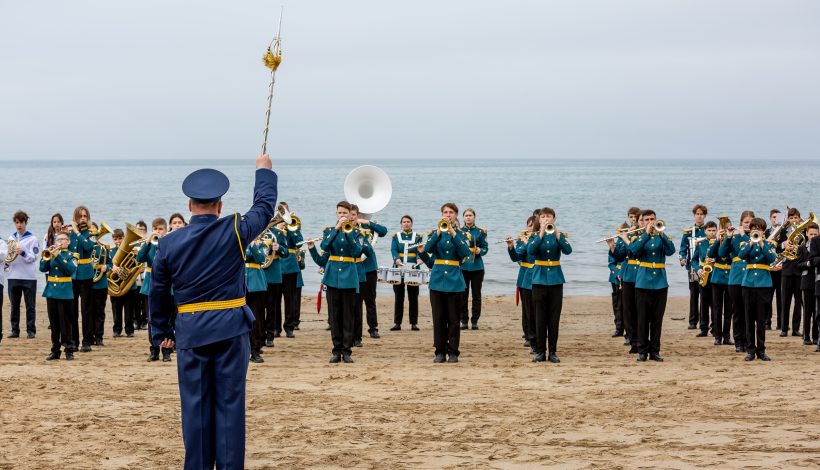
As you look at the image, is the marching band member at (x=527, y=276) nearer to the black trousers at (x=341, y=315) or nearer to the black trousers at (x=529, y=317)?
the black trousers at (x=529, y=317)

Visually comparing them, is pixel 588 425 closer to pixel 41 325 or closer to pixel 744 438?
pixel 744 438

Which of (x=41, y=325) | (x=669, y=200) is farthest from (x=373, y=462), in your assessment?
(x=669, y=200)

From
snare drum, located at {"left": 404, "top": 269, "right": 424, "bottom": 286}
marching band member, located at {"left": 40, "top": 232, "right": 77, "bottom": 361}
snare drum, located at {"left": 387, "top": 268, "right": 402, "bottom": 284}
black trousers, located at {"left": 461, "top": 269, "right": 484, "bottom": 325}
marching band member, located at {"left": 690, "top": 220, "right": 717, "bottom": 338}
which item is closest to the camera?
marching band member, located at {"left": 40, "top": 232, "right": 77, "bottom": 361}

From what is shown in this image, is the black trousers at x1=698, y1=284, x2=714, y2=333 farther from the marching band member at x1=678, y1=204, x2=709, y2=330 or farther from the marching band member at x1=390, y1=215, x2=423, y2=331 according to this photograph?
the marching band member at x1=390, y1=215, x2=423, y2=331

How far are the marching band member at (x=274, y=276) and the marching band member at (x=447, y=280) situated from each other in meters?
2.75

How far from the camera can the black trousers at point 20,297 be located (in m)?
15.9

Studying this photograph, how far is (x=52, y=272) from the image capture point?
13.4m

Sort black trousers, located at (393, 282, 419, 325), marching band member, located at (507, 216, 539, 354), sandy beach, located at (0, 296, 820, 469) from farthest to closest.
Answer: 1. black trousers, located at (393, 282, 419, 325)
2. marching band member, located at (507, 216, 539, 354)
3. sandy beach, located at (0, 296, 820, 469)

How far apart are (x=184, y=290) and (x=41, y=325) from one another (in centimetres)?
1251

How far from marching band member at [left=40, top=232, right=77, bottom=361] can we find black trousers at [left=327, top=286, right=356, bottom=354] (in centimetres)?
340

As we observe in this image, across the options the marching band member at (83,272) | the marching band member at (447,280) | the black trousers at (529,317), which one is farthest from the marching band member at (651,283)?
the marching band member at (83,272)

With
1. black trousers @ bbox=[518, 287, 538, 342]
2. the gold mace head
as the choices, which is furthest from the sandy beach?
the gold mace head

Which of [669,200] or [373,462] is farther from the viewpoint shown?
[669,200]

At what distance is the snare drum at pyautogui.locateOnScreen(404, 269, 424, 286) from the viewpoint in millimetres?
16969
